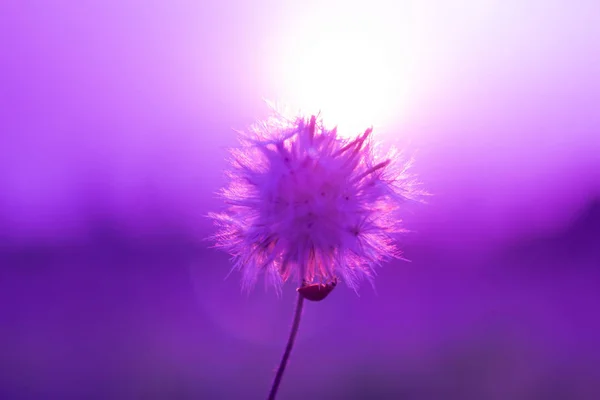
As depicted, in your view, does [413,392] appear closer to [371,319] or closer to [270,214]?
[371,319]

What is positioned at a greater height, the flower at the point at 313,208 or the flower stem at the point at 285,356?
the flower at the point at 313,208

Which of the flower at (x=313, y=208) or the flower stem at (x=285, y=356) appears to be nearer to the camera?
the flower stem at (x=285, y=356)

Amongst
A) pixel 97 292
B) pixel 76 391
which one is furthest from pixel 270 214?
pixel 97 292

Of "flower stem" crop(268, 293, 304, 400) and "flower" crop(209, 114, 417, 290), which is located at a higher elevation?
"flower" crop(209, 114, 417, 290)

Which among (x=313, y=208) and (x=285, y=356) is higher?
(x=313, y=208)

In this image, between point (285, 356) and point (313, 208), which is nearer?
point (285, 356)

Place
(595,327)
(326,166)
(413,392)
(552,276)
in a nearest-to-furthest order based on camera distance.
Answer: (326,166) → (413,392) → (595,327) → (552,276)

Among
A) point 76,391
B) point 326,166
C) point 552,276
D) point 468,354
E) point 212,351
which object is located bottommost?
point 76,391

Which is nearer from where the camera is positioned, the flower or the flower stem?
the flower stem
